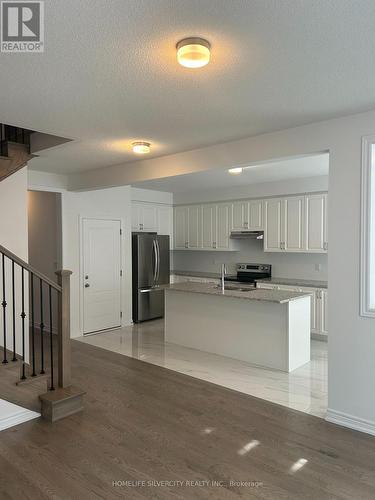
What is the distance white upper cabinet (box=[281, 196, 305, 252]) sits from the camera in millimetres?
5965

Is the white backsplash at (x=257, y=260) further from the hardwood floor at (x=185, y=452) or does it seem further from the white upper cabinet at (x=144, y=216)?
the hardwood floor at (x=185, y=452)

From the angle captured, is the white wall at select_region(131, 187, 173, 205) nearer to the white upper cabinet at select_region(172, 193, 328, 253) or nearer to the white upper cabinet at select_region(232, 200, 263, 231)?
the white upper cabinet at select_region(172, 193, 328, 253)

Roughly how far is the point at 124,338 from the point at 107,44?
15.7ft

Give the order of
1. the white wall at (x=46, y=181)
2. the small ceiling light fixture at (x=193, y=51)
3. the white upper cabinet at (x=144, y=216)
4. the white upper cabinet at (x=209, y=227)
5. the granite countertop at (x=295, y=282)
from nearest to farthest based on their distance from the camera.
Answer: the small ceiling light fixture at (x=193, y=51) < the white wall at (x=46, y=181) < the granite countertop at (x=295, y=282) < the white upper cabinet at (x=144, y=216) < the white upper cabinet at (x=209, y=227)

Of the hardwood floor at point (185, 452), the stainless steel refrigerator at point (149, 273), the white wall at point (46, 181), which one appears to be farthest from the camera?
the stainless steel refrigerator at point (149, 273)

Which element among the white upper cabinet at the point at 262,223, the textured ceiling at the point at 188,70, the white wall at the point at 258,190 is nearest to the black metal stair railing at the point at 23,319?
the textured ceiling at the point at 188,70

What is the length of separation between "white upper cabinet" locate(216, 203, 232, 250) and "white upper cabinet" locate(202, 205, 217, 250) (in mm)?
103

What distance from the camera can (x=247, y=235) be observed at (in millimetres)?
6691

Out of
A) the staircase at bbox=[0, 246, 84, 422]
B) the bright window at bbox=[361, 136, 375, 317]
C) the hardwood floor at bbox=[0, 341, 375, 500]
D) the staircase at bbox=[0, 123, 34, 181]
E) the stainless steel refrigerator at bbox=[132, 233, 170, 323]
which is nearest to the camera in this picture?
the hardwood floor at bbox=[0, 341, 375, 500]

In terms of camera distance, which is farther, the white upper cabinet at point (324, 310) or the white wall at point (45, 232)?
the white wall at point (45, 232)

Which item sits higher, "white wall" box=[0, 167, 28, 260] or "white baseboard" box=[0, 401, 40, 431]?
"white wall" box=[0, 167, 28, 260]

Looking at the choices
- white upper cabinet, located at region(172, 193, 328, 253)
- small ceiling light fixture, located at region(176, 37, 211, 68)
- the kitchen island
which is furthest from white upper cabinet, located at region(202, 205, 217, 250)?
small ceiling light fixture, located at region(176, 37, 211, 68)

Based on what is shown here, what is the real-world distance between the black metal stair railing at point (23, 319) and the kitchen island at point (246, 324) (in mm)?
1880

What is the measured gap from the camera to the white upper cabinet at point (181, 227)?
7.79 meters
